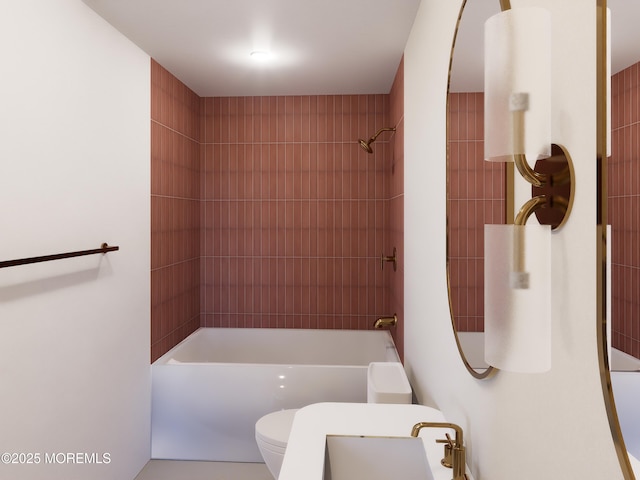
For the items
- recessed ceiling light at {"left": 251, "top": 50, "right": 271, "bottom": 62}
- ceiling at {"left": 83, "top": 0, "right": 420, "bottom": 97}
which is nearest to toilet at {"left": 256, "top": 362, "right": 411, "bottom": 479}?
Answer: ceiling at {"left": 83, "top": 0, "right": 420, "bottom": 97}

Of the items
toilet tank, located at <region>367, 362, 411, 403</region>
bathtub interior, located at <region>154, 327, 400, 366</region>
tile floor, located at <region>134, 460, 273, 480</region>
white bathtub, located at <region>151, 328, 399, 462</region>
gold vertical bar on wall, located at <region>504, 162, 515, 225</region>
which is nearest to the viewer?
gold vertical bar on wall, located at <region>504, 162, 515, 225</region>

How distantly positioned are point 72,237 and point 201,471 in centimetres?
163

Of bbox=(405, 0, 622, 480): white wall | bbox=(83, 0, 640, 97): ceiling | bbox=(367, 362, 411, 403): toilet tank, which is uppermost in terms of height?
bbox=(83, 0, 640, 97): ceiling

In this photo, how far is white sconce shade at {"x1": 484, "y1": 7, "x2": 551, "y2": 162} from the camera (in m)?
0.74

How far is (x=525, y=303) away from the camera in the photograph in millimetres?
719

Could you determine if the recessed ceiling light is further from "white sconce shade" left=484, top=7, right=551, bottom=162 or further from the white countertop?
"white sconce shade" left=484, top=7, right=551, bottom=162

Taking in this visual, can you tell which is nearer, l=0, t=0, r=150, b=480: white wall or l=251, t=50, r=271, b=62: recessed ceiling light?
l=0, t=0, r=150, b=480: white wall

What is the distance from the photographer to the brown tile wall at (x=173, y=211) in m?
3.07

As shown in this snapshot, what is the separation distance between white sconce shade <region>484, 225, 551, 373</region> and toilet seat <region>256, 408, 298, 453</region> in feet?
5.90

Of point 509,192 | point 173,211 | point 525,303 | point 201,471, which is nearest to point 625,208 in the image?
point 525,303

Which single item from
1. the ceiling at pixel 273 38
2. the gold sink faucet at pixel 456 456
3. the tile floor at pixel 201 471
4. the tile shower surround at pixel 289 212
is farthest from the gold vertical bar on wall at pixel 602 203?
the tile shower surround at pixel 289 212

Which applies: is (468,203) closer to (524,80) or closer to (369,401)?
(524,80)

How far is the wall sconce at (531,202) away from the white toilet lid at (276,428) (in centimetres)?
180

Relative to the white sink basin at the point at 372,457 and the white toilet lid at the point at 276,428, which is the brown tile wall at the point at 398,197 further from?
the white sink basin at the point at 372,457
